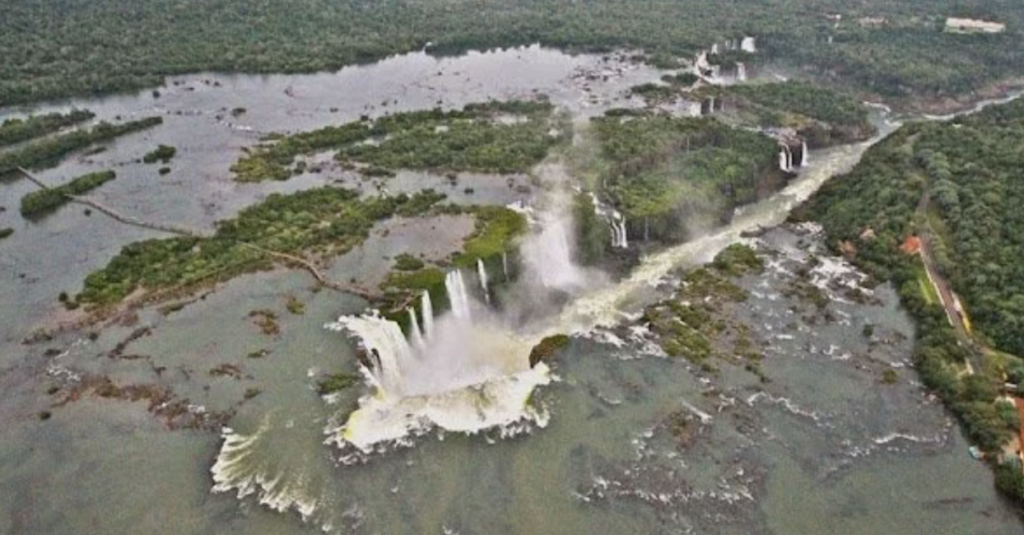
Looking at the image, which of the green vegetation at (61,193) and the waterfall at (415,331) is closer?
the waterfall at (415,331)

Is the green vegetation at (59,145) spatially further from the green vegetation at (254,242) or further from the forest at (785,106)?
the forest at (785,106)

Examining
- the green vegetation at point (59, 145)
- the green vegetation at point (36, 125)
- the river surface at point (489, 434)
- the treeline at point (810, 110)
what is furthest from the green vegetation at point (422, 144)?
the treeline at point (810, 110)

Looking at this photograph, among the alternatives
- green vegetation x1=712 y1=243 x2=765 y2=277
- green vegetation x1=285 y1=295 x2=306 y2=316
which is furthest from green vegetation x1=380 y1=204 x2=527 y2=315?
green vegetation x1=712 y1=243 x2=765 y2=277

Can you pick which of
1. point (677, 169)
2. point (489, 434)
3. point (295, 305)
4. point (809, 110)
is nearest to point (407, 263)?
point (295, 305)

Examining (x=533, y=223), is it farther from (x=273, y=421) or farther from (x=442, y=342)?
(x=273, y=421)

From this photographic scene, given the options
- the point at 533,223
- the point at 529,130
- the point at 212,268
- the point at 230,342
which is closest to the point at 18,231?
the point at 212,268

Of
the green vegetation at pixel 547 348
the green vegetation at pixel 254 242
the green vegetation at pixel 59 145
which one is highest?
the green vegetation at pixel 59 145

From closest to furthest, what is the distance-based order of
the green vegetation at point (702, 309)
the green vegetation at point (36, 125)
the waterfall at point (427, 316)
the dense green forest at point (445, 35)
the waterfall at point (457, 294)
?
the waterfall at point (427, 316), the green vegetation at point (702, 309), the waterfall at point (457, 294), the green vegetation at point (36, 125), the dense green forest at point (445, 35)

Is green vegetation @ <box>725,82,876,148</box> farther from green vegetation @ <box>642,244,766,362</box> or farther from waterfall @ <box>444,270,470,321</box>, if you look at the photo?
waterfall @ <box>444,270,470,321</box>
